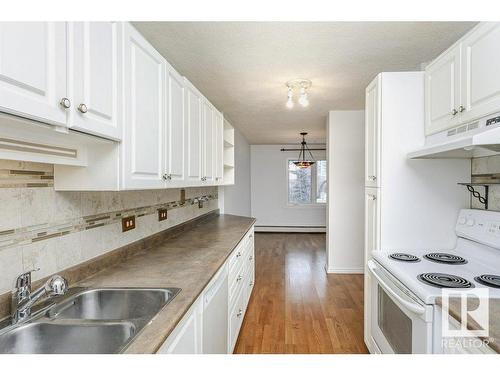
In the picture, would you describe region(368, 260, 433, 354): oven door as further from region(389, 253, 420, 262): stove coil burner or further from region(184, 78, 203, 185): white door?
region(184, 78, 203, 185): white door

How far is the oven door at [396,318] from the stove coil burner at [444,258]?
304 millimetres

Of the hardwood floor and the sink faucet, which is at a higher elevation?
the sink faucet

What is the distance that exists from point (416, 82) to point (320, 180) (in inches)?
244

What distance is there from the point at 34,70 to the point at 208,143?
197cm

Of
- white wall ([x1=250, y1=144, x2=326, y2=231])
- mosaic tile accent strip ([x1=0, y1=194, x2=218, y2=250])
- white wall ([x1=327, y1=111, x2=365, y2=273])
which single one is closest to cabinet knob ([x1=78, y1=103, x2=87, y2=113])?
mosaic tile accent strip ([x1=0, y1=194, x2=218, y2=250])

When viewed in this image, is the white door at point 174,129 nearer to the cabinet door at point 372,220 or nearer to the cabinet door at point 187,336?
the cabinet door at point 187,336

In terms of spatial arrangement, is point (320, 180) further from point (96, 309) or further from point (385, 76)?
point (96, 309)

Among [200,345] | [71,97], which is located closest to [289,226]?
[200,345]

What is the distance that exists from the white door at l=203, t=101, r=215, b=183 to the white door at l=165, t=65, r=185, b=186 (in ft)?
1.90

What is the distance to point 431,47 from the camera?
2256mm

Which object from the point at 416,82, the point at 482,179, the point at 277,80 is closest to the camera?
the point at 482,179

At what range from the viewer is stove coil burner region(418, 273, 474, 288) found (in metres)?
1.38

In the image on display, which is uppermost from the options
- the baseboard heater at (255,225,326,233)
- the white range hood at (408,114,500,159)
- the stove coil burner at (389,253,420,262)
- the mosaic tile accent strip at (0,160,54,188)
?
the white range hood at (408,114,500,159)

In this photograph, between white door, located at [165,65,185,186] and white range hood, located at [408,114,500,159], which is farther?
white door, located at [165,65,185,186]
